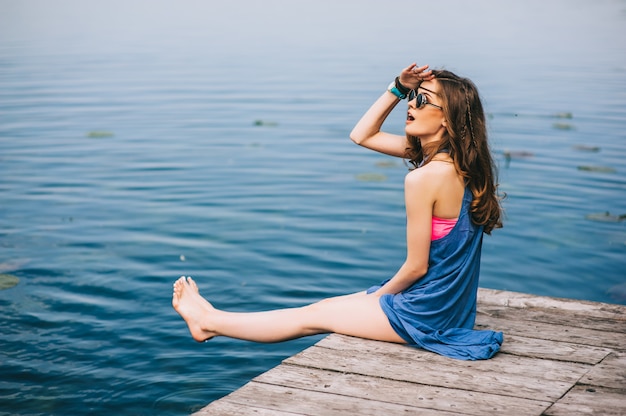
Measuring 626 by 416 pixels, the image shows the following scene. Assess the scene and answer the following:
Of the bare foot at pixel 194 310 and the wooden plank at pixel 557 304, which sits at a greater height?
the bare foot at pixel 194 310

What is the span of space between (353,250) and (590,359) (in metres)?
3.62

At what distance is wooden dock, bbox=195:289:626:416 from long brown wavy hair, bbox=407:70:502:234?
26.3 inches

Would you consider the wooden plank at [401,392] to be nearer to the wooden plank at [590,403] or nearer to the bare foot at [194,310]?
→ the wooden plank at [590,403]

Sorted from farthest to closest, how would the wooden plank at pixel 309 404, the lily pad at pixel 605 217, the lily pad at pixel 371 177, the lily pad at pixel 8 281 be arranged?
1. the lily pad at pixel 371 177
2. the lily pad at pixel 605 217
3. the lily pad at pixel 8 281
4. the wooden plank at pixel 309 404

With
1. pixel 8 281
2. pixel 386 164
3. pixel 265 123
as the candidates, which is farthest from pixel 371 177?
pixel 8 281

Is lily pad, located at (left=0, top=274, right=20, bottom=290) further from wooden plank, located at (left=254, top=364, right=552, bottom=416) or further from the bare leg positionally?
wooden plank, located at (left=254, top=364, right=552, bottom=416)

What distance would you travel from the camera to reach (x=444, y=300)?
3.87 m

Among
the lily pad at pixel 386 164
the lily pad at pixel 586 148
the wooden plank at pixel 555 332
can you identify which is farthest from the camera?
the lily pad at pixel 586 148

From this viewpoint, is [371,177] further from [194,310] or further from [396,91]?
[194,310]

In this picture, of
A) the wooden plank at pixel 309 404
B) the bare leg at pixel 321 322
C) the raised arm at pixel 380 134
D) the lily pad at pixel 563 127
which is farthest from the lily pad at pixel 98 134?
the wooden plank at pixel 309 404

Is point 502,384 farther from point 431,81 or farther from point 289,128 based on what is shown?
point 289,128

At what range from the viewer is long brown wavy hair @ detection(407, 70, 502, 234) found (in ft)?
12.6

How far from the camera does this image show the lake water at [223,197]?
549 centimetres

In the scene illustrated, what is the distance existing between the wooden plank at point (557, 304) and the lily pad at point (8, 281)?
3611mm
